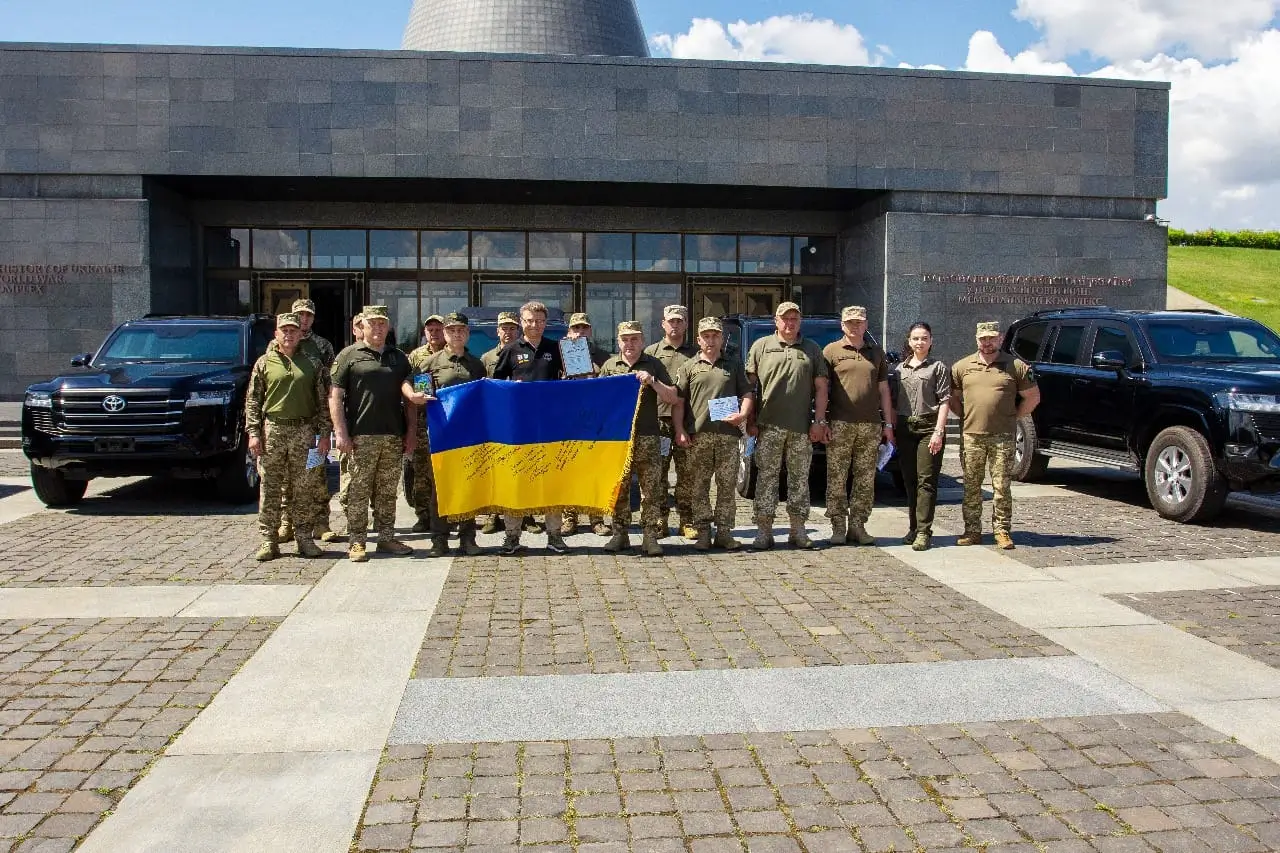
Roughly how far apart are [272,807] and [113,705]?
5.20ft

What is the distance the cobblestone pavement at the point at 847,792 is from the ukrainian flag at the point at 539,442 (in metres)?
4.35

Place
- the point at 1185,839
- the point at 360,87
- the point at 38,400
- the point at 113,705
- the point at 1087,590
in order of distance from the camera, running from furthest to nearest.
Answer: the point at 360,87
the point at 38,400
the point at 1087,590
the point at 113,705
the point at 1185,839

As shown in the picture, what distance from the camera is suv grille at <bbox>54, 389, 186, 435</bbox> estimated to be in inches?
419

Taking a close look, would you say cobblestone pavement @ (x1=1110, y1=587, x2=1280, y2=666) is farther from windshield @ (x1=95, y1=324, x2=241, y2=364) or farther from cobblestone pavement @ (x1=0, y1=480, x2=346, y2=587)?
windshield @ (x1=95, y1=324, x2=241, y2=364)

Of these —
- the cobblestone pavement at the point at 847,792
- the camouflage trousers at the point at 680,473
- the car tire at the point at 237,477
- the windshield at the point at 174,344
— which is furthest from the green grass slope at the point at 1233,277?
the cobblestone pavement at the point at 847,792

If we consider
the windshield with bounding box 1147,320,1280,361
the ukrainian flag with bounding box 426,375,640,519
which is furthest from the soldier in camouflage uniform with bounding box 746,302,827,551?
the windshield with bounding box 1147,320,1280,361

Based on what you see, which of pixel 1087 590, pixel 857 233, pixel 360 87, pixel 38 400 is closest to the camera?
pixel 1087 590

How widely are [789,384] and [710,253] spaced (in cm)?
1713

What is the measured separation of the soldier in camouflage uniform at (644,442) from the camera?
8617 mm

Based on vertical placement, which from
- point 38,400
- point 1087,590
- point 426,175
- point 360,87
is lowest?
point 1087,590

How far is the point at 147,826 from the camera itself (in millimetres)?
3668

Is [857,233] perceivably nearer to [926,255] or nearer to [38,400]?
[926,255]

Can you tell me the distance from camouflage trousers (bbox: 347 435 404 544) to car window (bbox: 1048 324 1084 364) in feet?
25.5

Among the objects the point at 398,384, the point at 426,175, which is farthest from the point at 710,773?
the point at 426,175
